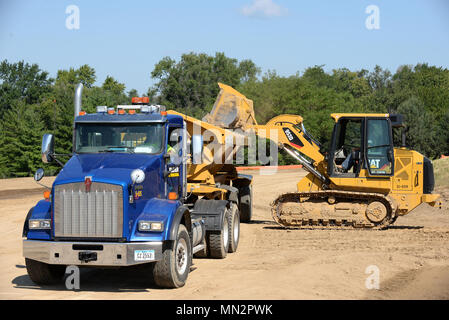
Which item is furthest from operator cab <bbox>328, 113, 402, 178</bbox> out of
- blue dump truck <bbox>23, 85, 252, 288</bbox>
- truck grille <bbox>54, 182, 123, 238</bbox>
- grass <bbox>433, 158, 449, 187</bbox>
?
grass <bbox>433, 158, 449, 187</bbox>

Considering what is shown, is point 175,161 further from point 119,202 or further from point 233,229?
point 233,229

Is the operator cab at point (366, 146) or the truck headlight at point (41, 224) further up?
the operator cab at point (366, 146)

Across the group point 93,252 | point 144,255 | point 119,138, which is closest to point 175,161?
point 119,138

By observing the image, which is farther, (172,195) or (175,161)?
Result: (175,161)

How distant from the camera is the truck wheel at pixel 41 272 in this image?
404 inches

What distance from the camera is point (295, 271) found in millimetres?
11398

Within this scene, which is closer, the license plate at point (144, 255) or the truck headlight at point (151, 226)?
the license plate at point (144, 255)

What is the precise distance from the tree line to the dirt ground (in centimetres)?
1898

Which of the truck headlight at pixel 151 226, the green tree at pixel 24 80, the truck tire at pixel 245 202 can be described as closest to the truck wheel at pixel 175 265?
the truck headlight at pixel 151 226

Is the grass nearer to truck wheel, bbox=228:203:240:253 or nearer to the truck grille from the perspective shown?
truck wheel, bbox=228:203:240:253

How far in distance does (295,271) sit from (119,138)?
406 centimetres

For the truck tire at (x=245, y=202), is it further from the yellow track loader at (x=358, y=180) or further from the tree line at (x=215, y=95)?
the tree line at (x=215, y=95)

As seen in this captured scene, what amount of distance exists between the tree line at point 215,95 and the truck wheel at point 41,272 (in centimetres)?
2357
